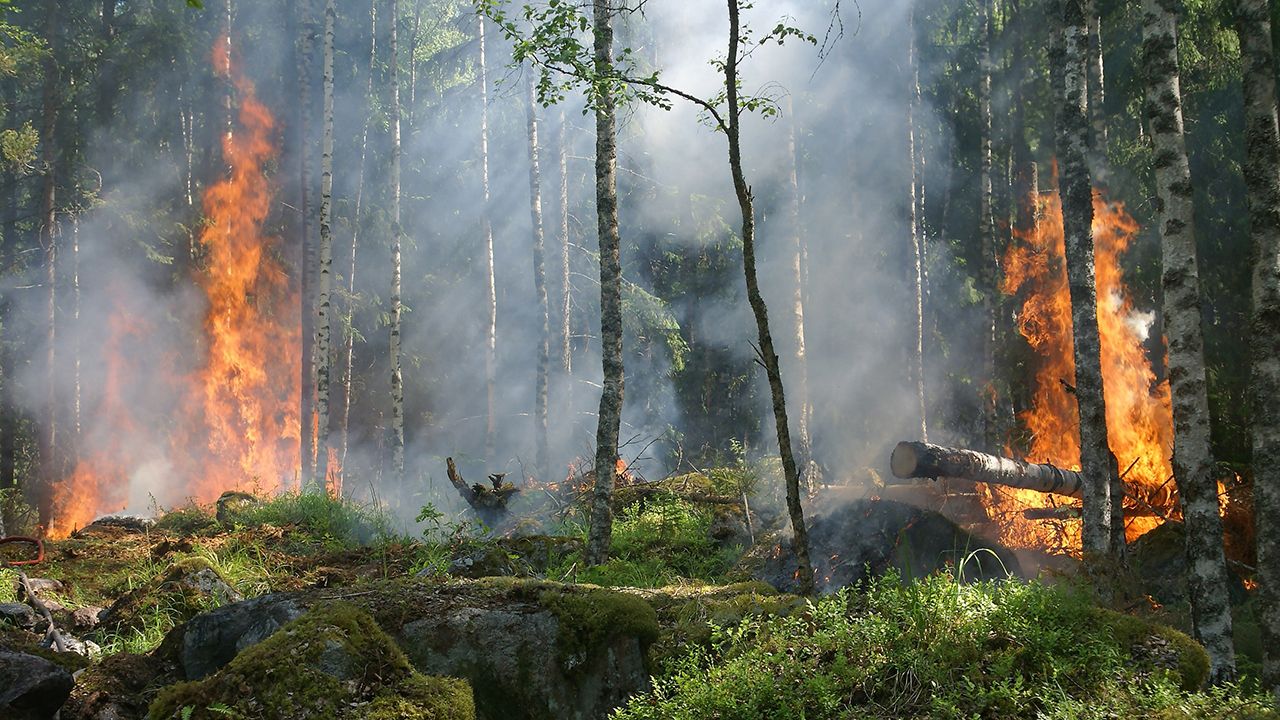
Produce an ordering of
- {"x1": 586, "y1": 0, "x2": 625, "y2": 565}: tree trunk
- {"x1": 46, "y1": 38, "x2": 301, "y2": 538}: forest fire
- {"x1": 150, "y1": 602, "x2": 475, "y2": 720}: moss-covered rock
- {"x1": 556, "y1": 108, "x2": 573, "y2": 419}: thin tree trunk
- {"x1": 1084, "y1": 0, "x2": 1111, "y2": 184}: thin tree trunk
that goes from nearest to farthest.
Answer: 1. {"x1": 150, "y1": 602, "x2": 475, "y2": 720}: moss-covered rock
2. {"x1": 586, "y1": 0, "x2": 625, "y2": 565}: tree trunk
3. {"x1": 1084, "y1": 0, "x2": 1111, "y2": 184}: thin tree trunk
4. {"x1": 46, "y1": 38, "x2": 301, "y2": 538}: forest fire
5. {"x1": 556, "y1": 108, "x2": 573, "y2": 419}: thin tree trunk

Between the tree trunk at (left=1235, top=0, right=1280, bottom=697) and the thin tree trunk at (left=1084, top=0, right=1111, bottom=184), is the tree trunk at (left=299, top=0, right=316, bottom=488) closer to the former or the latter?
the thin tree trunk at (left=1084, top=0, right=1111, bottom=184)

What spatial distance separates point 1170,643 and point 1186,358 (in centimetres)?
385

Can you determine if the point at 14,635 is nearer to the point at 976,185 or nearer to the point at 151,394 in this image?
the point at 151,394

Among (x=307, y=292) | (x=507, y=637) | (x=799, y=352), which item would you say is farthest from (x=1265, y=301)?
(x=307, y=292)

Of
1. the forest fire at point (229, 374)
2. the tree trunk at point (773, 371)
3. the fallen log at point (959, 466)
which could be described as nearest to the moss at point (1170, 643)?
the tree trunk at point (773, 371)

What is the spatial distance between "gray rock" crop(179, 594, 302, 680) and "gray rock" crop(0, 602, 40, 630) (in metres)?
2.52

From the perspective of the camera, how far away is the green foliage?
3689 mm

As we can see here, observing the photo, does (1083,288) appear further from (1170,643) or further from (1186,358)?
(1170,643)

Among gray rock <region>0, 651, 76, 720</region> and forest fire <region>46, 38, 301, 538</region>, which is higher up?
forest fire <region>46, 38, 301, 538</region>

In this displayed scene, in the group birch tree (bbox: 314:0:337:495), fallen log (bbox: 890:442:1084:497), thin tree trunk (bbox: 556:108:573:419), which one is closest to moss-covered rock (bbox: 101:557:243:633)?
fallen log (bbox: 890:442:1084:497)

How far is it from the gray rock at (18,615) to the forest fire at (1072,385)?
1103 centimetres

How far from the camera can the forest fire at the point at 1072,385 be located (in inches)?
495

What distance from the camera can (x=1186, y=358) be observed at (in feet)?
23.1

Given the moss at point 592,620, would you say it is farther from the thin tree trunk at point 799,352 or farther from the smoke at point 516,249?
the smoke at point 516,249
